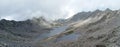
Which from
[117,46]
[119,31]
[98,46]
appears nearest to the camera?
[117,46]

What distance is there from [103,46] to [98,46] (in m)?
7.01

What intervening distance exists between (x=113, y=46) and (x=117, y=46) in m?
4.53

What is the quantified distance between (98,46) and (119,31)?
26643 millimetres

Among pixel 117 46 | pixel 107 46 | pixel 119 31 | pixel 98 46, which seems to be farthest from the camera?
pixel 119 31

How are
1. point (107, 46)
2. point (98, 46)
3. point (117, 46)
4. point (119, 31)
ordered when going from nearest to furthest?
point (117, 46), point (107, 46), point (98, 46), point (119, 31)

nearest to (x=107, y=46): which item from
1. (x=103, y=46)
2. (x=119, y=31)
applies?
(x=103, y=46)

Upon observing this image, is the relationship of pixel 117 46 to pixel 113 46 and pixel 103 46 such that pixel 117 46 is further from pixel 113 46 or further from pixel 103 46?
pixel 103 46

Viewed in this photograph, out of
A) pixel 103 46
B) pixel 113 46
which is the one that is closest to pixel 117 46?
pixel 113 46

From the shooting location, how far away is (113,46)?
15388 centimetres

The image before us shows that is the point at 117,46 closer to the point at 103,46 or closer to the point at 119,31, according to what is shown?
the point at 103,46

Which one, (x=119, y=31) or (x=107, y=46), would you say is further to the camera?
(x=119, y=31)

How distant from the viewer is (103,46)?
16900cm

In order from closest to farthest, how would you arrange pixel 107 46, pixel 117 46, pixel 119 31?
pixel 117 46 < pixel 107 46 < pixel 119 31

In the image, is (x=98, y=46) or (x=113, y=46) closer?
(x=113, y=46)
